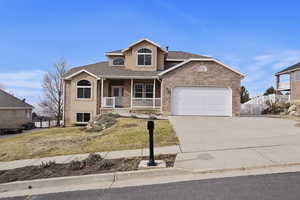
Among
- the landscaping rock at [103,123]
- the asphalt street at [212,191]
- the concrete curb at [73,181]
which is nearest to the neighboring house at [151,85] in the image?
the landscaping rock at [103,123]

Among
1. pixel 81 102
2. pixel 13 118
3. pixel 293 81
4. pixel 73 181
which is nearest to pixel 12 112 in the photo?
pixel 13 118

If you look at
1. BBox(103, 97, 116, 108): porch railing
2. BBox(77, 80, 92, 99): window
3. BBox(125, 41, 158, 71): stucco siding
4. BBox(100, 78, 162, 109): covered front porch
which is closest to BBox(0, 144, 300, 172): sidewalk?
BBox(100, 78, 162, 109): covered front porch

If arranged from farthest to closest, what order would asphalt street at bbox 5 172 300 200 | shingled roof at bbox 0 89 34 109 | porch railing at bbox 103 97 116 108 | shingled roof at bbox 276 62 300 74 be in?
shingled roof at bbox 276 62 300 74 → shingled roof at bbox 0 89 34 109 → porch railing at bbox 103 97 116 108 → asphalt street at bbox 5 172 300 200

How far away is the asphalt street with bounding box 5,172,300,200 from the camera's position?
4125mm

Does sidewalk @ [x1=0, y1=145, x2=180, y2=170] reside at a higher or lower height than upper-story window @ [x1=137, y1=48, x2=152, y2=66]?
lower

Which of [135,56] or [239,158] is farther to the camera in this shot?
[135,56]

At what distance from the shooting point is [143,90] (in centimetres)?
2242

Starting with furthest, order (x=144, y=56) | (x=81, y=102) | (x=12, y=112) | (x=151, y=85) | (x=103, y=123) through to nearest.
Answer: (x=12, y=112), (x=144, y=56), (x=151, y=85), (x=81, y=102), (x=103, y=123)

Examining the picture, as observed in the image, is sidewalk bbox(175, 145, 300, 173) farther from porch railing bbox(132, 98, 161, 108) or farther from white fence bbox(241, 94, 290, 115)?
white fence bbox(241, 94, 290, 115)

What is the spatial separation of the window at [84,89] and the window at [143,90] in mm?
4659

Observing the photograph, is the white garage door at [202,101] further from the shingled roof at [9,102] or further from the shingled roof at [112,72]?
the shingled roof at [9,102]

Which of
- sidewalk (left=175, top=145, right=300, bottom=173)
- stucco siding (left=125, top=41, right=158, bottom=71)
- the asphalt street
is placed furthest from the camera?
stucco siding (left=125, top=41, right=158, bottom=71)

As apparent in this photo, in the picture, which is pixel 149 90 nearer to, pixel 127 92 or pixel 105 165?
→ pixel 127 92

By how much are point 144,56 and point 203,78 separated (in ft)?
23.0
